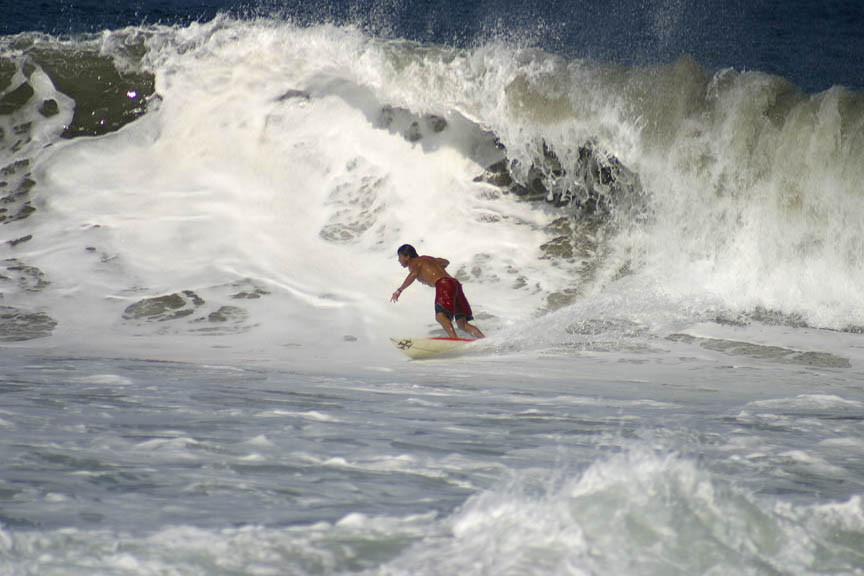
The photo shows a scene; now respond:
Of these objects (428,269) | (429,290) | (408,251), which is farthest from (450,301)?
(429,290)

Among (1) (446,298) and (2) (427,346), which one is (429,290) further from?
→ (2) (427,346)

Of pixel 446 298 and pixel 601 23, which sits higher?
pixel 601 23

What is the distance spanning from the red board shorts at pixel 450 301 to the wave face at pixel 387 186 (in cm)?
62

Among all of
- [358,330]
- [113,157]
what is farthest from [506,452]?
[113,157]

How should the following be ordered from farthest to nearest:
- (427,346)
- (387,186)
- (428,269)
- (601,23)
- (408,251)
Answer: (601,23)
(387,186)
(408,251)
(428,269)
(427,346)

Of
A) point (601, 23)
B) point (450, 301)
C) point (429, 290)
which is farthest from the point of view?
point (601, 23)

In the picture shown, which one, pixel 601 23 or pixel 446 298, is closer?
pixel 446 298

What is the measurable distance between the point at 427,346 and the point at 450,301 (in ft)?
A: 2.76

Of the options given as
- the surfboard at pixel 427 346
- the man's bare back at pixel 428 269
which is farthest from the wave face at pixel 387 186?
the surfboard at pixel 427 346

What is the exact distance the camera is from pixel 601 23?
1419cm

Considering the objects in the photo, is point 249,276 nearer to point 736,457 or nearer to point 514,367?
point 514,367

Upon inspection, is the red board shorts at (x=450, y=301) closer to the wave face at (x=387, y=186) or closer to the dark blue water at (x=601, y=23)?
the wave face at (x=387, y=186)

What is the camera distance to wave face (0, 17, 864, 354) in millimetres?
7633

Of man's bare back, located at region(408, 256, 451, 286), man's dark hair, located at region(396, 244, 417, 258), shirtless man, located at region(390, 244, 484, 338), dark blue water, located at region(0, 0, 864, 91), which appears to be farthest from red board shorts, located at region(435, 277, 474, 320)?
dark blue water, located at region(0, 0, 864, 91)
